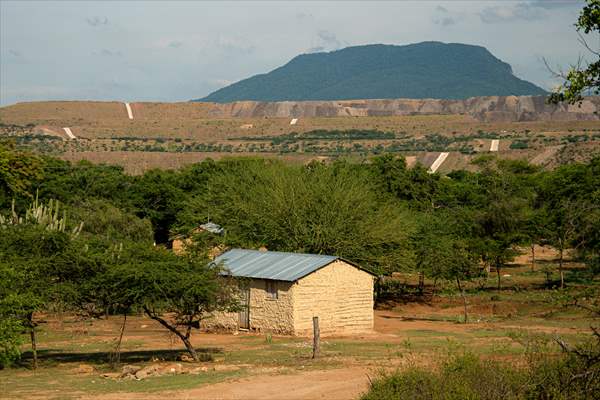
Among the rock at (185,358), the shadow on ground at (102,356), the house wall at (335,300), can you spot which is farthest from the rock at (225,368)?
the house wall at (335,300)

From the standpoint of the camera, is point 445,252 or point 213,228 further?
point 213,228

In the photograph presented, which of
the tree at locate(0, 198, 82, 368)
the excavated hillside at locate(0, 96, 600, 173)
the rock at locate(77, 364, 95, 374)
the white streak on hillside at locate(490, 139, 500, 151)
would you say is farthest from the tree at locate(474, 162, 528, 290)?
the white streak on hillside at locate(490, 139, 500, 151)

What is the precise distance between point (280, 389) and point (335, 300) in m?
13.4

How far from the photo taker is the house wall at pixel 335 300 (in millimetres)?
35156

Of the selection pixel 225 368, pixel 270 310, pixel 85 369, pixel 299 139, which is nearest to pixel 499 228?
pixel 270 310

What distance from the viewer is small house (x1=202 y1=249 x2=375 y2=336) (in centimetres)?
3506

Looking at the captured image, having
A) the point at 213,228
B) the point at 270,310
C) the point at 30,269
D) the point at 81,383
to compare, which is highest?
the point at 213,228

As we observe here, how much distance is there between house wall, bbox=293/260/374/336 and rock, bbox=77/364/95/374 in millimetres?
9148

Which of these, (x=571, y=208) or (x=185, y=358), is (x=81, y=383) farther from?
(x=571, y=208)

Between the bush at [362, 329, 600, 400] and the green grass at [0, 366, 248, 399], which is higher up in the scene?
the bush at [362, 329, 600, 400]

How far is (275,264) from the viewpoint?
36750 millimetres

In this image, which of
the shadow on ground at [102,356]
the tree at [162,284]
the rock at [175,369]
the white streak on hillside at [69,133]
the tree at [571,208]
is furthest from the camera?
the white streak on hillside at [69,133]

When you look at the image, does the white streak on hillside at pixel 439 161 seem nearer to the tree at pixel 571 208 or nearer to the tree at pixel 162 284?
the tree at pixel 571 208

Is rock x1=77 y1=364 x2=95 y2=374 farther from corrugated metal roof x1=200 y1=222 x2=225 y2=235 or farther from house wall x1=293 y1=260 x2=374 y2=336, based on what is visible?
corrugated metal roof x1=200 y1=222 x2=225 y2=235
